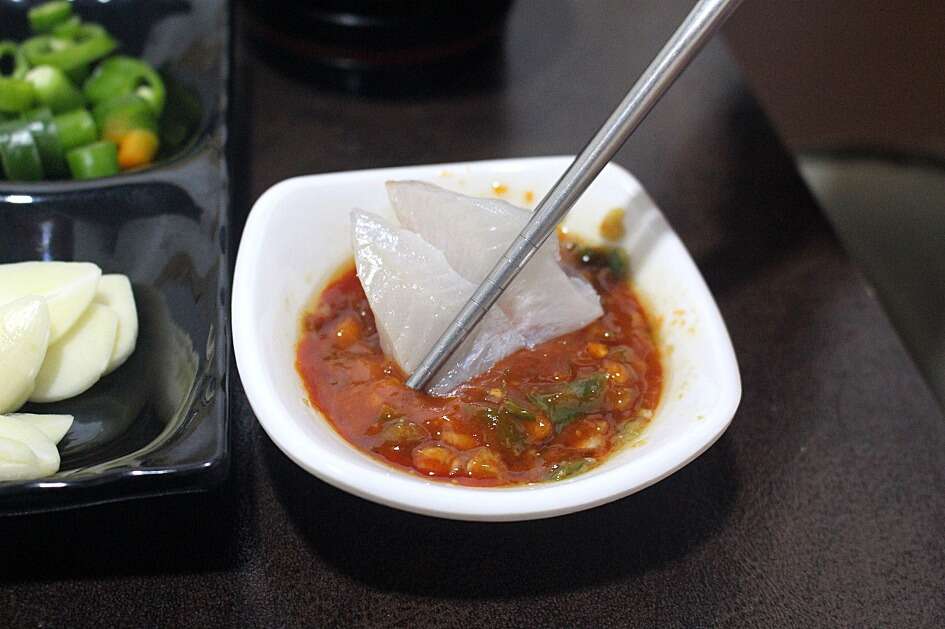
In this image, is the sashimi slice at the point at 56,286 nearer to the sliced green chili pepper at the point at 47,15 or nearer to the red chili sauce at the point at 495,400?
the red chili sauce at the point at 495,400

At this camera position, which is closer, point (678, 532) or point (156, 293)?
point (678, 532)

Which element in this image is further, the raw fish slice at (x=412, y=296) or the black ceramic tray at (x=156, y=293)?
the raw fish slice at (x=412, y=296)

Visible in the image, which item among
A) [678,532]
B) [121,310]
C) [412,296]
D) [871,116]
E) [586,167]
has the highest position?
[586,167]

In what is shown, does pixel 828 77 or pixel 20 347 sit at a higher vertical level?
pixel 20 347

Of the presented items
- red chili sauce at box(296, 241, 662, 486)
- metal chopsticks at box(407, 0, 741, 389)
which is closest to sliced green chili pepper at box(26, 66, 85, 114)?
red chili sauce at box(296, 241, 662, 486)

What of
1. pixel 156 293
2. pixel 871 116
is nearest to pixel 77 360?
pixel 156 293

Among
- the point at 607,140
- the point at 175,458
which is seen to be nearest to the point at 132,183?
the point at 175,458

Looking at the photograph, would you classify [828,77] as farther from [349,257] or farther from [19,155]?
[19,155]

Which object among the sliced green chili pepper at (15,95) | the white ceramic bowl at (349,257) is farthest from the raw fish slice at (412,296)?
the sliced green chili pepper at (15,95)
